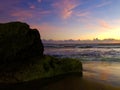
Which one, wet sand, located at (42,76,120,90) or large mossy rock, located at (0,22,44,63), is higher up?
large mossy rock, located at (0,22,44,63)

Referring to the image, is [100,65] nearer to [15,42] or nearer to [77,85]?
[77,85]

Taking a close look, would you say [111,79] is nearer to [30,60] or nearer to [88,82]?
→ [88,82]

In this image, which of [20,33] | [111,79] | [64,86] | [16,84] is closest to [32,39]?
[20,33]

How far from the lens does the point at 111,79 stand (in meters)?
12.6

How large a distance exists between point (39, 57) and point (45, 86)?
3.56m

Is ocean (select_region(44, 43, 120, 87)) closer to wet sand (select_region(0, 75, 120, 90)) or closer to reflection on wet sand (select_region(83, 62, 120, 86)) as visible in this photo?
reflection on wet sand (select_region(83, 62, 120, 86))

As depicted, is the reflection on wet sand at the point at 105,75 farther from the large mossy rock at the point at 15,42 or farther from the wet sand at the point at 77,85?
the large mossy rock at the point at 15,42

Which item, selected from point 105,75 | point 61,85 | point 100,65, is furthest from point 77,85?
point 100,65

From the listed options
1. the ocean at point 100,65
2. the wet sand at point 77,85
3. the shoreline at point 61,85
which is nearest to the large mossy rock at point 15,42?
the shoreline at point 61,85

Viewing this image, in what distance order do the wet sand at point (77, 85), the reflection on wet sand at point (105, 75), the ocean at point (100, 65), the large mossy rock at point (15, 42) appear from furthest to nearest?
the ocean at point (100, 65) < the large mossy rock at point (15, 42) < the reflection on wet sand at point (105, 75) < the wet sand at point (77, 85)

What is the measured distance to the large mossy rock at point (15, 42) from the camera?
1241cm

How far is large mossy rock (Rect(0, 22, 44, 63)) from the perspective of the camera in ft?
40.7

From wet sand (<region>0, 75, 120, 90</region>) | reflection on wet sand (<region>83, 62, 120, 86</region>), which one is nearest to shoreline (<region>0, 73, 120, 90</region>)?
wet sand (<region>0, 75, 120, 90</region>)

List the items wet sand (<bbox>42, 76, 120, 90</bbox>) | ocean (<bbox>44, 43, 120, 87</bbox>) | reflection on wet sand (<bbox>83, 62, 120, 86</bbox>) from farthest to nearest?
ocean (<bbox>44, 43, 120, 87</bbox>), reflection on wet sand (<bbox>83, 62, 120, 86</bbox>), wet sand (<bbox>42, 76, 120, 90</bbox>)
